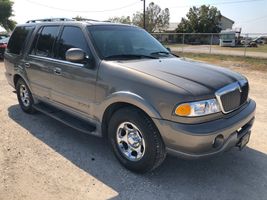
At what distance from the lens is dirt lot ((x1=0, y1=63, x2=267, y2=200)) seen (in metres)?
3.35

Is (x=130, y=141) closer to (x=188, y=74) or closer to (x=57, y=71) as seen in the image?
(x=188, y=74)

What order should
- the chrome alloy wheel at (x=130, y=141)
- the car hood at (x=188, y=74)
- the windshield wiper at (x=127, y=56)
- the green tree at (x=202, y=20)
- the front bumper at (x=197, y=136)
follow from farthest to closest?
1. the green tree at (x=202, y=20)
2. the windshield wiper at (x=127, y=56)
3. the chrome alloy wheel at (x=130, y=141)
4. the car hood at (x=188, y=74)
5. the front bumper at (x=197, y=136)

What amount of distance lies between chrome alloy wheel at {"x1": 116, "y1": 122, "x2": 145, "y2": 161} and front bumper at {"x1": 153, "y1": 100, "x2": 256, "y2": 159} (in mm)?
402

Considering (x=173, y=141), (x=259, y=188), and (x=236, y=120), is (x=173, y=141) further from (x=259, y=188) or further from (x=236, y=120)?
(x=259, y=188)

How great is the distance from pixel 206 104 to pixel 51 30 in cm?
312

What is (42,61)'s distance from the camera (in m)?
5.04

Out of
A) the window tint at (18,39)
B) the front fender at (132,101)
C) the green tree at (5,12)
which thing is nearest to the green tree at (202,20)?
the green tree at (5,12)

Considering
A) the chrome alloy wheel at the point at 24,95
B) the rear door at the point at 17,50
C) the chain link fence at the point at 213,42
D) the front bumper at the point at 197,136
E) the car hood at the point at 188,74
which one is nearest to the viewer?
the front bumper at the point at 197,136

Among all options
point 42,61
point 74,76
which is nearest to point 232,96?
point 74,76

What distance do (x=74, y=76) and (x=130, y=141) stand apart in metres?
1.32

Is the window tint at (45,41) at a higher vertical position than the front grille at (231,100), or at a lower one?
higher

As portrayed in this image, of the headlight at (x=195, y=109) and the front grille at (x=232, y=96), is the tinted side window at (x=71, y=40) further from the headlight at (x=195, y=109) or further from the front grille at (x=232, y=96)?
the front grille at (x=232, y=96)

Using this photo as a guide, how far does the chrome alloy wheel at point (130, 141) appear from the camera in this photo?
11.8ft

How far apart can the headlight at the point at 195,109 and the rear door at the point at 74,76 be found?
4.52 feet
